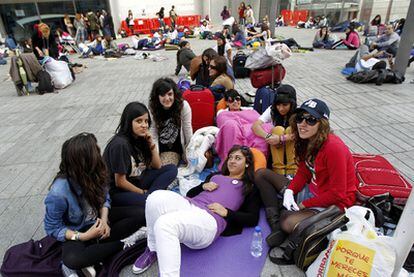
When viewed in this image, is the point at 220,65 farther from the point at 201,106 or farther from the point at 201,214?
the point at 201,214

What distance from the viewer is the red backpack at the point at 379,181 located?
239 cm

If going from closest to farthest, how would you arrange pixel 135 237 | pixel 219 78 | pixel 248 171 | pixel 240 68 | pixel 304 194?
pixel 135 237, pixel 304 194, pixel 248 171, pixel 219 78, pixel 240 68

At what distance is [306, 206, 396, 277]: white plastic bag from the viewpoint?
66.5 inches

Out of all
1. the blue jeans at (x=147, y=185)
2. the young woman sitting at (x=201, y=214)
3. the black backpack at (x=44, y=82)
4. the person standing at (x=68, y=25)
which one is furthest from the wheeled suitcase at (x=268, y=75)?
the person standing at (x=68, y=25)

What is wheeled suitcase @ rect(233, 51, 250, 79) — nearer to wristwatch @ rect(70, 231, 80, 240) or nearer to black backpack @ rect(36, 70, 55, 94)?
black backpack @ rect(36, 70, 55, 94)

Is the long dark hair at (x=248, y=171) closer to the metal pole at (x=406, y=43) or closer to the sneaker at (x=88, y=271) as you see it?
the sneaker at (x=88, y=271)

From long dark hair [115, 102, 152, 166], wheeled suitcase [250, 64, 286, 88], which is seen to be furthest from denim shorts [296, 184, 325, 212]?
wheeled suitcase [250, 64, 286, 88]

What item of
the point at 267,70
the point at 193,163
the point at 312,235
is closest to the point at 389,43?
the point at 267,70

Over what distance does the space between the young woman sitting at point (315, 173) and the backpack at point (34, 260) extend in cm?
186

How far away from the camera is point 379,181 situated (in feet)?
8.31

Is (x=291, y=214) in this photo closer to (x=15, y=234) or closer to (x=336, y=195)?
(x=336, y=195)

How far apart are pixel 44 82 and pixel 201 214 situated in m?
7.74

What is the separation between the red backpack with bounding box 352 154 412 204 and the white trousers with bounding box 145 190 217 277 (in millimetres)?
1424

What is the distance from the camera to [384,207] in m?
2.31
